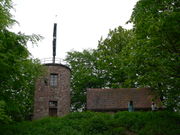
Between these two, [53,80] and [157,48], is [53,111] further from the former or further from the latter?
[157,48]

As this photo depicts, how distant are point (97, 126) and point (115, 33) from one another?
1810 centimetres

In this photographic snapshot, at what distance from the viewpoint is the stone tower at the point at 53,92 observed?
94.4 ft

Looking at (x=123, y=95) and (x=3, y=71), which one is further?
(x=123, y=95)

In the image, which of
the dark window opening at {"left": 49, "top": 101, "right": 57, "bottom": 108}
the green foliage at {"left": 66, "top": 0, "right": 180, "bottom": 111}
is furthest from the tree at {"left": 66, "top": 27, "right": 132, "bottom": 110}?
the green foliage at {"left": 66, "top": 0, "right": 180, "bottom": 111}

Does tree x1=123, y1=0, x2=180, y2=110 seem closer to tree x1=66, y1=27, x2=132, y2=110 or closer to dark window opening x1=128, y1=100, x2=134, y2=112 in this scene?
dark window opening x1=128, y1=100, x2=134, y2=112

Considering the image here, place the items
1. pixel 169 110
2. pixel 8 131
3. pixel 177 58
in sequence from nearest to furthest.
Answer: pixel 177 58 < pixel 8 131 < pixel 169 110

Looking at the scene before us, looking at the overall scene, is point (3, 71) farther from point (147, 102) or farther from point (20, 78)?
point (147, 102)

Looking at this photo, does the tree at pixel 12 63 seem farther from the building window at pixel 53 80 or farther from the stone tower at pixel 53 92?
the building window at pixel 53 80

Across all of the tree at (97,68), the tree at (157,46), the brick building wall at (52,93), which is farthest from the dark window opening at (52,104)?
A: the tree at (157,46)

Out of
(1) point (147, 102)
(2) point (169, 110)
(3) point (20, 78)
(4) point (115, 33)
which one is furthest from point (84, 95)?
(3) point (20, 78)

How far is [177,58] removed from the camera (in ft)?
50.7

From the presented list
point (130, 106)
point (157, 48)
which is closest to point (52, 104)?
point (130, 106)

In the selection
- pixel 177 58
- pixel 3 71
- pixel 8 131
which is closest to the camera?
pixel 3 71

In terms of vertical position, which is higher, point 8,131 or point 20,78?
point 20,78
